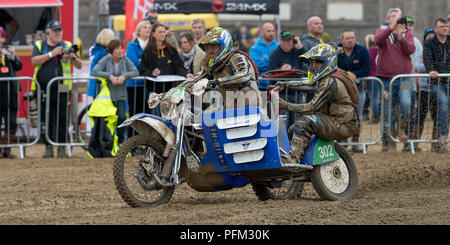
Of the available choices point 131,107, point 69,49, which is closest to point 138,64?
point 131,107

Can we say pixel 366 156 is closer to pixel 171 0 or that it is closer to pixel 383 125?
pixel 383 125

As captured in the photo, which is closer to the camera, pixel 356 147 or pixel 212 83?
pixel 212 83

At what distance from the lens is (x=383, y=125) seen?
12.7m

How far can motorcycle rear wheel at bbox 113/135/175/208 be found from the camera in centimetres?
752

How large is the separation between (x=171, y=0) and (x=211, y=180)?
11578 millimetres

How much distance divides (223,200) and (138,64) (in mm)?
4575

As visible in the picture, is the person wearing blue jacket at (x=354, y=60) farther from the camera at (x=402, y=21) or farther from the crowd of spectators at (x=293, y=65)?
the camera at (x=402, y=21)

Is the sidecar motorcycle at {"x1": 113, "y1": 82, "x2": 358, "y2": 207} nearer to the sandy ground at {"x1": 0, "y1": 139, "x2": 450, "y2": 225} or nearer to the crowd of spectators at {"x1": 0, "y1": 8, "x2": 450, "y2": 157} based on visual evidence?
the sandy ground at {"x1": 0, "y1": 139, "x2": 450, "y2": 225}

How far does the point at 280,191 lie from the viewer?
8.80 metres

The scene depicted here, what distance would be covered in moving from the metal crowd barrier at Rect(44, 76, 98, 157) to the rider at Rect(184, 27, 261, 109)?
15.4ft

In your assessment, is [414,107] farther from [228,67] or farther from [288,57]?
[228,67]

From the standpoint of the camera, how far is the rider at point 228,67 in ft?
26.0

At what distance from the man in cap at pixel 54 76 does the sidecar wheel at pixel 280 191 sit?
500cm
